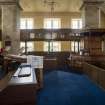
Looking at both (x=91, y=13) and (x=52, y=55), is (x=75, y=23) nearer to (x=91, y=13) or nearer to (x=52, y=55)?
(x=52, y=55)

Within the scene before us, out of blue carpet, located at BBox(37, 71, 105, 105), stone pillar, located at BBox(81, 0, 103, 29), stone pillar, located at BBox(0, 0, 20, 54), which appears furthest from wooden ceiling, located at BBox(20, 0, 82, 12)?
blue carpet, located at BBox(37, 71, 105, 105)

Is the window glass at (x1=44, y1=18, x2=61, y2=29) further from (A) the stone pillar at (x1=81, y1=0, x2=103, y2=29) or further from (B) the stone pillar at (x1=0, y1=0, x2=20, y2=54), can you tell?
(B) the stone pillar at (x1=0, y1=0, x2=20, y2=54)

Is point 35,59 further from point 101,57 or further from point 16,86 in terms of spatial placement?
point 101,57

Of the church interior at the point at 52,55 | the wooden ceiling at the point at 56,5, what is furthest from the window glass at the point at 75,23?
the wooden ceiling at the point at 56,5

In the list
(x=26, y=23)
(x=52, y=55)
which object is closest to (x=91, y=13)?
(x=52, y=55)

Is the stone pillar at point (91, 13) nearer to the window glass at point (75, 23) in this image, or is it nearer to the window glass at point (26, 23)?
the window glass at point (75, 23)

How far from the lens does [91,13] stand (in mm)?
16531

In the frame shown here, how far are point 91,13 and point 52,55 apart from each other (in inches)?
192

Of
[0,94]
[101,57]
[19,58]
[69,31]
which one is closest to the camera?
[0,94]

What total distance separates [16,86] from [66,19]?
Result: 71.8 ft

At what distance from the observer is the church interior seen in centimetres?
385

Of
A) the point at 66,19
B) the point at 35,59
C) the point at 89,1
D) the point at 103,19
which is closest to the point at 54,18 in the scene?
the point at 66,19

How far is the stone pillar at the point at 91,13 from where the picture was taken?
53.7 ft

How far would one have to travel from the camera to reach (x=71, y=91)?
7.44m
